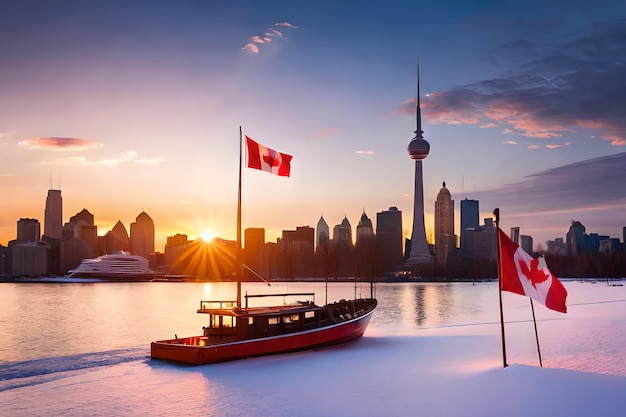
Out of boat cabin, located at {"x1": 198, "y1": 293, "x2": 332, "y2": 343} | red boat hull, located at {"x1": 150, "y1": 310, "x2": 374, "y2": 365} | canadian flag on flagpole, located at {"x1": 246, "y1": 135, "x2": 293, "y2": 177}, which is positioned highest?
canadian flag on flagpole, located at {"x1": 246, "y1": 135, "x2": 293, "y2": 177}

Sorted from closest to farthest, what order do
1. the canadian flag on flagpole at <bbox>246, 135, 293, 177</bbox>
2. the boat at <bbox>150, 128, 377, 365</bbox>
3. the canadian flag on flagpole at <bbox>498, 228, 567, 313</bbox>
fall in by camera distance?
the canadian flag on flagpole at <bbox>498, 228, 567, 313</bbox>
the boat at <bbox>150, 128, 377, 365</bbox>
the canadian flag on flagpole at <bbox>246, 135, 293, 177</bbox>

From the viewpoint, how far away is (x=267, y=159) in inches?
1404

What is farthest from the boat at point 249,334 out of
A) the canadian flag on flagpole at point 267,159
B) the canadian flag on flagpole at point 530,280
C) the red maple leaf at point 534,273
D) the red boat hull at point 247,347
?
the red maple leaf at point 534,273

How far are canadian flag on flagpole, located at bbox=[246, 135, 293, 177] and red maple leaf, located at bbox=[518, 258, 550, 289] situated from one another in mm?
16244

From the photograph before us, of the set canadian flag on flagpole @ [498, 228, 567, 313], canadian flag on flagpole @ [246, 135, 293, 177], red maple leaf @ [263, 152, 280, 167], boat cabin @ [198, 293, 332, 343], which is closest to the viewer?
canadian flag on flagpole @ [498, 228, 567, 313]

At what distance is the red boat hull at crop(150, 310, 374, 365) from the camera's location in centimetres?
3353

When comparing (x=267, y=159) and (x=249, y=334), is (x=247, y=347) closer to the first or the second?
(x=249, y=334)

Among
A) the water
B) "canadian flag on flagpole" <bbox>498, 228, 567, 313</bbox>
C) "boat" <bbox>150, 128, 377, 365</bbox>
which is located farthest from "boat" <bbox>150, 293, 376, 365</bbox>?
"canadian flag on flagpole" <bbox>498, 228, 567, 313</bbox>

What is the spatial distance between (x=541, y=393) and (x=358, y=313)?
987 inches

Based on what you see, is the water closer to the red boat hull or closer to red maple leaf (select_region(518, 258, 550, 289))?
the red boat hull

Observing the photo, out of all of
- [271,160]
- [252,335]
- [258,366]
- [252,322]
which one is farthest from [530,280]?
[252,322]

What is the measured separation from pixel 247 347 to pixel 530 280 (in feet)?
56.8

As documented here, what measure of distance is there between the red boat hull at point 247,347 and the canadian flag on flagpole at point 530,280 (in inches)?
637

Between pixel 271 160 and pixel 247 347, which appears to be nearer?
pixel 247 347
